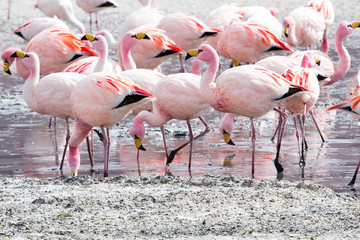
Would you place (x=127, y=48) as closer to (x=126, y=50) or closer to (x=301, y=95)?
(x=126, y=50)

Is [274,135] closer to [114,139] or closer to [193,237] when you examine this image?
[114,139]

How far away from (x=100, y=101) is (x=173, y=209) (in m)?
1.66

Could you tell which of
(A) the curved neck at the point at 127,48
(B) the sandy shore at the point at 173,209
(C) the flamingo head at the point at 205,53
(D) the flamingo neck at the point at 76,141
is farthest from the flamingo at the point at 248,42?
(B) the sandy shore at the point at 173,209

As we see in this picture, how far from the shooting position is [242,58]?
9.36 m

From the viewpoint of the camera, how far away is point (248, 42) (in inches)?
352

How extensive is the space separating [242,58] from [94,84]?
12.3 ft

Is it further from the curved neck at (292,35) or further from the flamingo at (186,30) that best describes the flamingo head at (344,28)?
the curved neck at (292,35)

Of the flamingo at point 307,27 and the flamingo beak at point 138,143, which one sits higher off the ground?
the flamingo beak at point 138,143

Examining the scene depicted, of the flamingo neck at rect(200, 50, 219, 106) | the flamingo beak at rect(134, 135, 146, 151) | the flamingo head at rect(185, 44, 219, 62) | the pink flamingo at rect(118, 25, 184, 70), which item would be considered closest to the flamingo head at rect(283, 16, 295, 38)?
the pink flamingo at rect(118, 25, 184, 70)

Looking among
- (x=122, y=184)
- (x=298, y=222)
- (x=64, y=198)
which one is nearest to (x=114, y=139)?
(x=122, y=184)

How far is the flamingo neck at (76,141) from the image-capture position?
5969 millimetres

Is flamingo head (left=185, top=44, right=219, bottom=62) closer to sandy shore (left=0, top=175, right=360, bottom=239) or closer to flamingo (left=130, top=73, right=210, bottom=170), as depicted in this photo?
flamingo (left=130, top=73, right=210, bottom=170)

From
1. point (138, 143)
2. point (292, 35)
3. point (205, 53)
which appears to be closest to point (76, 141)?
point (138, 143)

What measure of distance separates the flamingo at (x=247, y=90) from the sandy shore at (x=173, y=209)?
0.89 m
